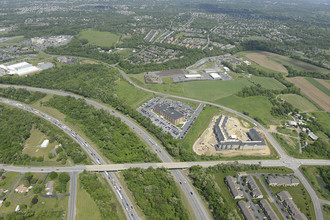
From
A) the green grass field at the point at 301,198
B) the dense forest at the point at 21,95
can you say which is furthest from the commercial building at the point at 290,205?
the dense forest at the point at 21,95

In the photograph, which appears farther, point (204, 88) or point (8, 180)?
point (204, 88)

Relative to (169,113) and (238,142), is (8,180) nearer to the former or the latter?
(169,113)

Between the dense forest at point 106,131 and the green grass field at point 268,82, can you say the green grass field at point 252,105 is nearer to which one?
the green grass field at point 268,82

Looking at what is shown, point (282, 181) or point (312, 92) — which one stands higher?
point (312, 92)

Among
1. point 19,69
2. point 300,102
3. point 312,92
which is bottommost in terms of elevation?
point 19,69

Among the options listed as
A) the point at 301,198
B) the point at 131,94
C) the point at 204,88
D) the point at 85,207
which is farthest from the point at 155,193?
the point at 204,88

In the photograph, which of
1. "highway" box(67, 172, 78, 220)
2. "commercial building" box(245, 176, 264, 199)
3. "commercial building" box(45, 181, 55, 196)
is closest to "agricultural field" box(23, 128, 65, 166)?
"commercial building" box(45, 181, 55, 196)
